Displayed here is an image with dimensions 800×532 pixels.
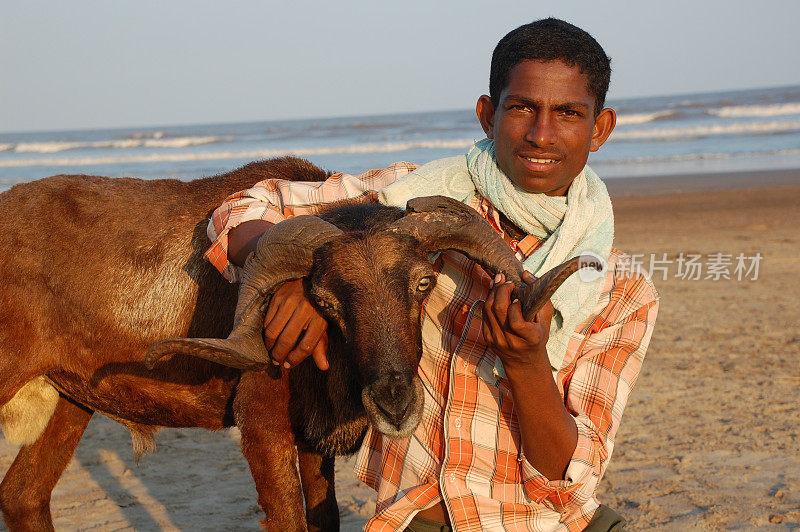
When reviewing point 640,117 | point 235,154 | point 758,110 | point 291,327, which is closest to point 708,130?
point 640,117

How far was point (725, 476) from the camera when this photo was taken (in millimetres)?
5633

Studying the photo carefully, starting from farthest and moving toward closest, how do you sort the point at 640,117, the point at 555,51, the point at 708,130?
the point at 640,117 < the point at 708,130 < the point at 555,51

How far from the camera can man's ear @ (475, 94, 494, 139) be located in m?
3.46

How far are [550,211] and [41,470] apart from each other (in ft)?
12.5

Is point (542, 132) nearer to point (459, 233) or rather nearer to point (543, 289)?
point (459, 233)

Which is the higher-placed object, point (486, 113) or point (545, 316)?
point (486, 113)

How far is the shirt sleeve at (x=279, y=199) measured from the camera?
3.50 m

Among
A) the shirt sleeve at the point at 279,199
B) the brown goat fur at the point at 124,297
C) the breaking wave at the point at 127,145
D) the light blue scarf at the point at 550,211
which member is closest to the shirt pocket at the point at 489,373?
the light blue scarf at the point at 550,211

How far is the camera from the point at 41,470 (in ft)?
17.0

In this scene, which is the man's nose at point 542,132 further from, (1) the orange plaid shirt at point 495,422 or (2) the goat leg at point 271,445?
(2) the goat leg at point 271,445

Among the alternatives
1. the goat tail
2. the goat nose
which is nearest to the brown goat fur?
the goat tail

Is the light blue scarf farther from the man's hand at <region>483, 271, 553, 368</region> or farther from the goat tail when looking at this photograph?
the goat tail

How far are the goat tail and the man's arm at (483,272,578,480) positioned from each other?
333 cm

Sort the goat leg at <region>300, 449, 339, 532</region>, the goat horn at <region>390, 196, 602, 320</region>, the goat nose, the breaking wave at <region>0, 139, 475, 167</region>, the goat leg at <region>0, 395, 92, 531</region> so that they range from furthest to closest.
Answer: the breaking wave at <region>0, 139, 475, 167</region> < the goat leg at <region>0, 395, 92, 531</region> < the goat leg at <region>300, 449, 339, 532</region> < the goat horn at <region>390, 196, 602, 320</region> < the goat nose
